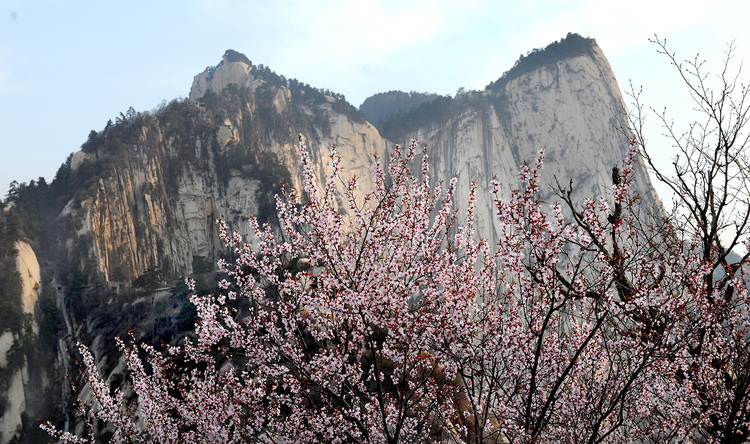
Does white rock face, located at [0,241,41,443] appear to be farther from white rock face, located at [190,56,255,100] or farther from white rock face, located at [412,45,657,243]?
white rock face, located at [412,45,657,243]

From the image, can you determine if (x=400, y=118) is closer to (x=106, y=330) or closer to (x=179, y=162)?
(x=179, y=162)

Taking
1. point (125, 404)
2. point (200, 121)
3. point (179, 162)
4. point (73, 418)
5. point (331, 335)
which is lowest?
point (73, 418)

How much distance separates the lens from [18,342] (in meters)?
33.6

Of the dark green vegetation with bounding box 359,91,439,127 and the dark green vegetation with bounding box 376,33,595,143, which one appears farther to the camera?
the dark green vegetation with bounding box 359,91,439,127

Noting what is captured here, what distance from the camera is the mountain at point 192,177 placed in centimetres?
3520

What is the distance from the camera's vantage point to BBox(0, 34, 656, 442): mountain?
35203 millimetres

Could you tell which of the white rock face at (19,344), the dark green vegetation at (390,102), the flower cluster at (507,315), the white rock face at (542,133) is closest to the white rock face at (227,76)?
the dark green vegetation at (390,102)

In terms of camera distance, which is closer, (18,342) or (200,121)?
(18,342)

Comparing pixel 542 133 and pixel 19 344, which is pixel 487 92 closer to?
pixel 542 133

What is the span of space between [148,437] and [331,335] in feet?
28.3

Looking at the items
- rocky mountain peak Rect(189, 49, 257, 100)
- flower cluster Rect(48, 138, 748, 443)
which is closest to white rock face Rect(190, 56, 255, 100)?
rocky mountain peak Rect(189, 49, 257, 100)

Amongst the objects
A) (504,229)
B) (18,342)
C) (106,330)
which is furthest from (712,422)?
(18,342)

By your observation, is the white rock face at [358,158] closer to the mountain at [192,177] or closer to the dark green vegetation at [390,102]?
the mountain at [192,177]

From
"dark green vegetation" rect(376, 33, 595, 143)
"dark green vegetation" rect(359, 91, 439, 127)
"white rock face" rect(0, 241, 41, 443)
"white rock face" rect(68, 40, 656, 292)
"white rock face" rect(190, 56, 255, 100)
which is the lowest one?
"white rock face" rect(0, 241, 41, 443)
